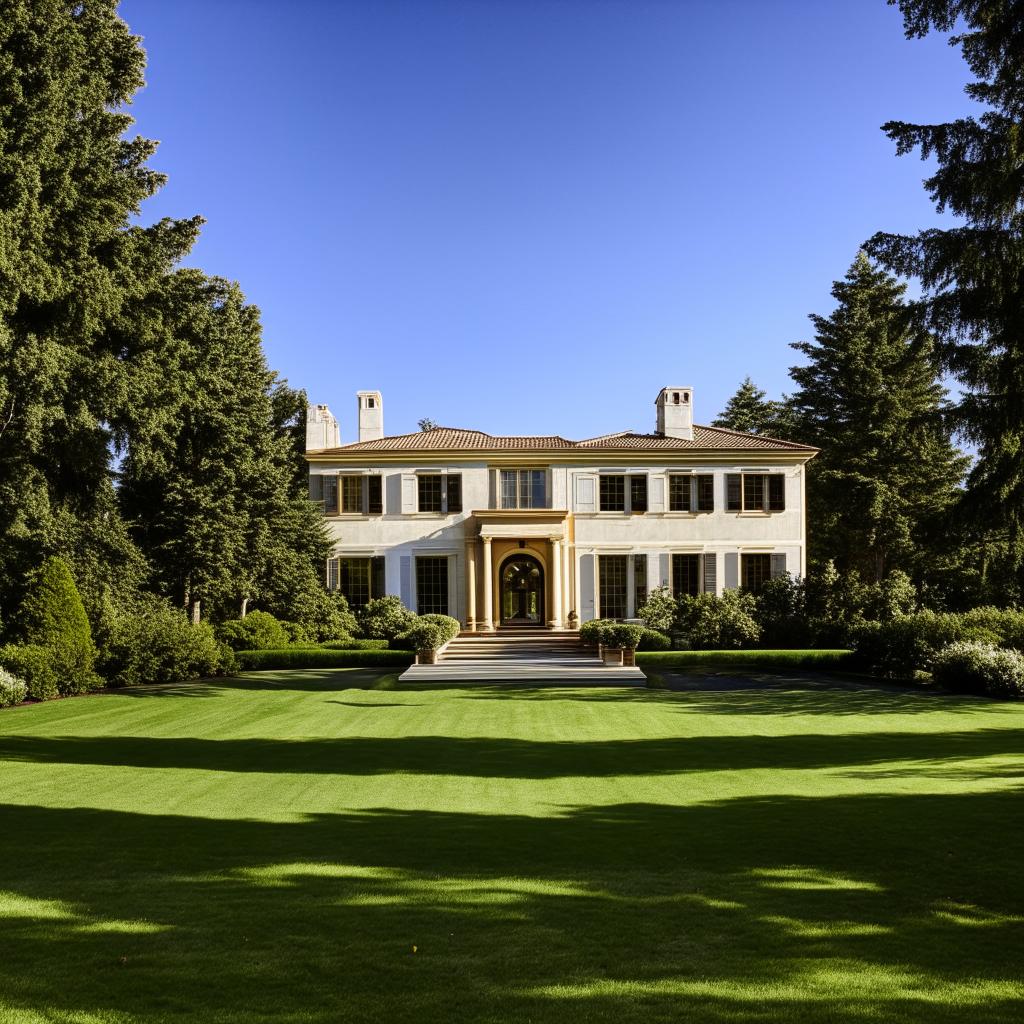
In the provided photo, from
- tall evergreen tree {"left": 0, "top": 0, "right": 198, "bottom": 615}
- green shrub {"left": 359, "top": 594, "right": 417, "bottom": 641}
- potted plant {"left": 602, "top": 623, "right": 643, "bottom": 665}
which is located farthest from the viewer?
green shrub {"left": 359, "top": 594, "right": 417, "bottom": 641}

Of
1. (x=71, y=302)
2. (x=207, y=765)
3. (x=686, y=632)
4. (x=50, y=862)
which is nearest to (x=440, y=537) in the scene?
(x=686, y=632)

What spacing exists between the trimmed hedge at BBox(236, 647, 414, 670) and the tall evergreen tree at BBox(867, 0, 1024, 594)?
18.5 m

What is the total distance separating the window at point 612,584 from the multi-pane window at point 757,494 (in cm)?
472

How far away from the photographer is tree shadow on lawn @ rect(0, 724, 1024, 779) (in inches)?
423

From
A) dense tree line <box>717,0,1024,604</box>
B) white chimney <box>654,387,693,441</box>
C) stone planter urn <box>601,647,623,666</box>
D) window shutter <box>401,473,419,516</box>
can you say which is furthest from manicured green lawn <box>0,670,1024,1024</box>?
white chimney <box>654,387,693,441</box>

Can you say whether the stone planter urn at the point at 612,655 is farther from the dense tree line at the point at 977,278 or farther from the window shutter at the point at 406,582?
the dense tree line at the point at 977,278

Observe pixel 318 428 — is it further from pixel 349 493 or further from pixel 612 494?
pixel 612 494

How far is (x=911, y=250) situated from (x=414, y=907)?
37.5 ft

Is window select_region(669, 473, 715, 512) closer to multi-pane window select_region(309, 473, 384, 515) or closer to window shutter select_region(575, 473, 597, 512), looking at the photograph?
window shutter select_region(575, 473, 597, 512)

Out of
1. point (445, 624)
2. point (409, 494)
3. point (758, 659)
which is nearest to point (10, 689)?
point (445, 624)

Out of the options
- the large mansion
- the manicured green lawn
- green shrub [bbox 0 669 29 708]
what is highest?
the large mansion

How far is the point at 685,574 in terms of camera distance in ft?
111

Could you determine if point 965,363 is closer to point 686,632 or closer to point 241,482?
point 686,632

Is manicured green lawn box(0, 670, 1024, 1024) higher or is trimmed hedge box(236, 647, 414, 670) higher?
manicured green lawn box(0, 670, 1024, 1024)
